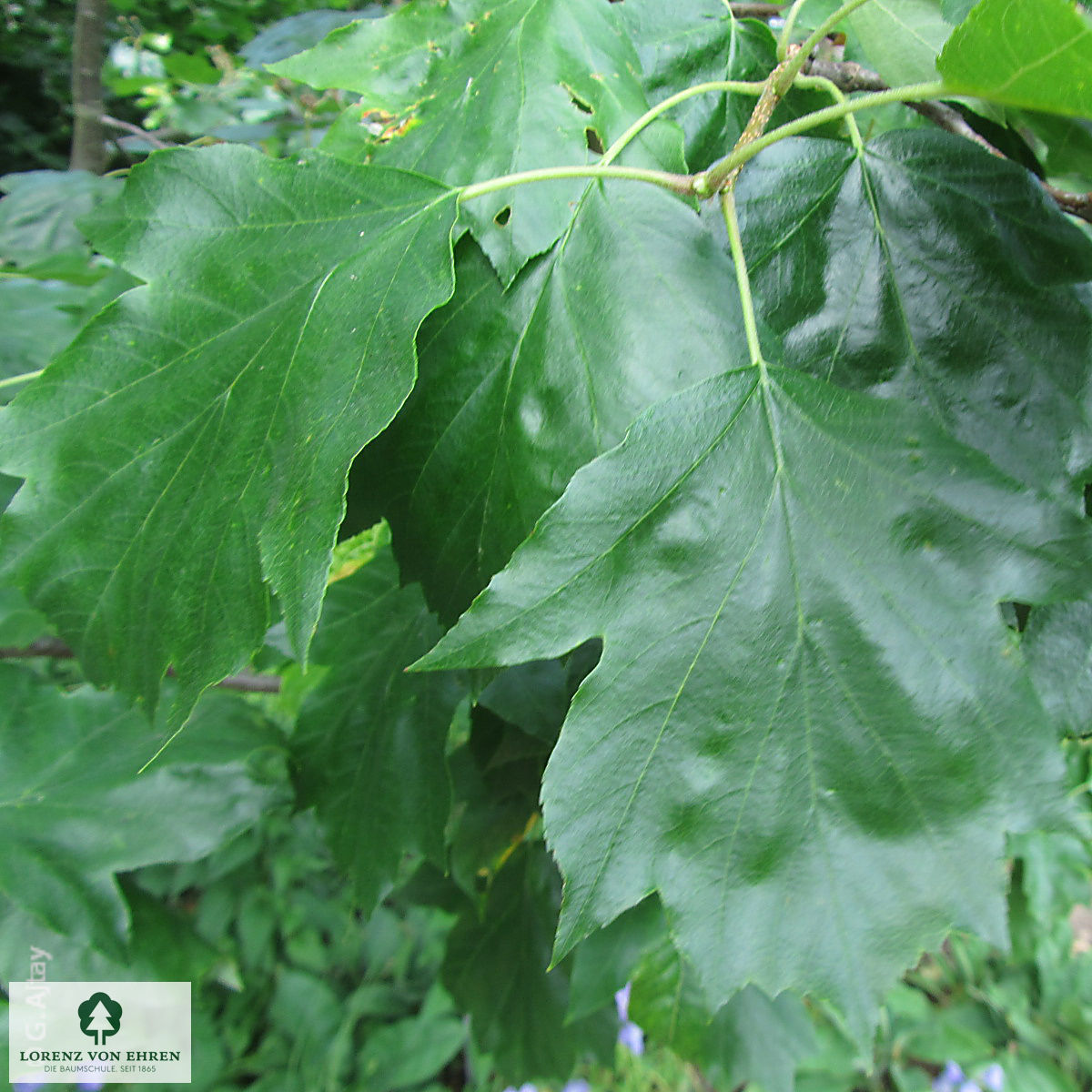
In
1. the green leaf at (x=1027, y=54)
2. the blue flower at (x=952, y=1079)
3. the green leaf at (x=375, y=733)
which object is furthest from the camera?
the blue flower at (x=952, y=1079)

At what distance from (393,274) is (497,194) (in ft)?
0.21

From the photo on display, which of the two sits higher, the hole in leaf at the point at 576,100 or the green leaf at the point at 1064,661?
the hole in leaf at the point at 576,100

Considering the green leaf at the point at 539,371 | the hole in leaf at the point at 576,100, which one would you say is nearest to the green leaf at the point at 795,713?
the green leaf at the point at 539,371

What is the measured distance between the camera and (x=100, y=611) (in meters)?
0.39

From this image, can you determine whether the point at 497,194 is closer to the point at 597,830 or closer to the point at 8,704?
the point at 597,830

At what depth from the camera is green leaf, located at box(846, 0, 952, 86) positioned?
0.42 m

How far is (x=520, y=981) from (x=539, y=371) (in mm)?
679

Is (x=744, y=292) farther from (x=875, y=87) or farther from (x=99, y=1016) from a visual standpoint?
(x=99, y=1016)

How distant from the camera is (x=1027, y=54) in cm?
28

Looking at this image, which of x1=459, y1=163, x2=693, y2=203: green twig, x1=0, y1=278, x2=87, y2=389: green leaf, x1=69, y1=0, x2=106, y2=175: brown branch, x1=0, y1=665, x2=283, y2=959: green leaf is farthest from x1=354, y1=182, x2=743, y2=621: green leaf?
x1=69, y1=0, x2=106, y2=175: brown branch

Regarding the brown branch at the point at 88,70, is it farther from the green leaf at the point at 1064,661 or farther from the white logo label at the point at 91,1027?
the green leaf at the point at 1064,661

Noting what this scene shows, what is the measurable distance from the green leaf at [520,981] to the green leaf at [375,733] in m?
0.23

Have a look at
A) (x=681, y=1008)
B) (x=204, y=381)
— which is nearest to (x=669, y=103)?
(x=204, y=381)

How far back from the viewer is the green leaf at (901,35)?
0.42 meters
